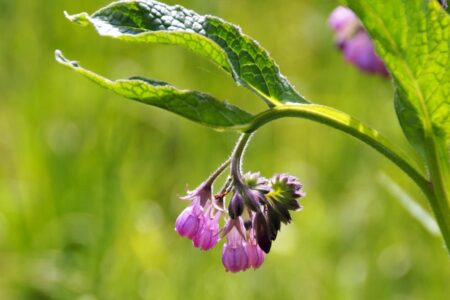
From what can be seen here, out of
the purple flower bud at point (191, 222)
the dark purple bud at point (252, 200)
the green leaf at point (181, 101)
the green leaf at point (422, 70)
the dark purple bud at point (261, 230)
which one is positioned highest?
the green leaf at point (422, 70)

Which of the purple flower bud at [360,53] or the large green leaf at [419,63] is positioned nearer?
the large green leaf at [419,63]

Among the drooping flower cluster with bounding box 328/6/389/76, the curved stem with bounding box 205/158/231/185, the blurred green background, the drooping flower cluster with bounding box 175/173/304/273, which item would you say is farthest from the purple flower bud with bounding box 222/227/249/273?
the blurred green background

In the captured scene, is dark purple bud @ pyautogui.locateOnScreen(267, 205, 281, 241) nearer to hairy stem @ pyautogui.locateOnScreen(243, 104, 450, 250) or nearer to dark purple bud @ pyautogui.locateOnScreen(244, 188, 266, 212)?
dark purple bud @ pyautogui.locateOnScreen(244, 188, 266, 212)

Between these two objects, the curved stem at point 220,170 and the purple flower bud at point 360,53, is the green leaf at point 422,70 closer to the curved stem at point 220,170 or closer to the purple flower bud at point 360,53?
the curved stem at point 220,170

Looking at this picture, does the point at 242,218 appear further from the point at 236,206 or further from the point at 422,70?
the point at 422,70

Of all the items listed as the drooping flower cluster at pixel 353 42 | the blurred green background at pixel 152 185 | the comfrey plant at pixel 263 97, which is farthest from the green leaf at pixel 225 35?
the blurred green background at pixel 152 185

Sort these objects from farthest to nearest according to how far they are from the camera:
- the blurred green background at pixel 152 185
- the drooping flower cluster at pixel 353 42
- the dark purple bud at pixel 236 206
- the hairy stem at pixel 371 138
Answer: the blurred green background at pixel 152 185, the drooping flower cluster at pixel 353 42, the dark purple bud at pixel 236 206, the hairy stem at pixel 371 138

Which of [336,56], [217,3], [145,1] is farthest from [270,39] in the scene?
[145,1]

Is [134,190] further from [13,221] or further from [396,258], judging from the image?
[396,258]
